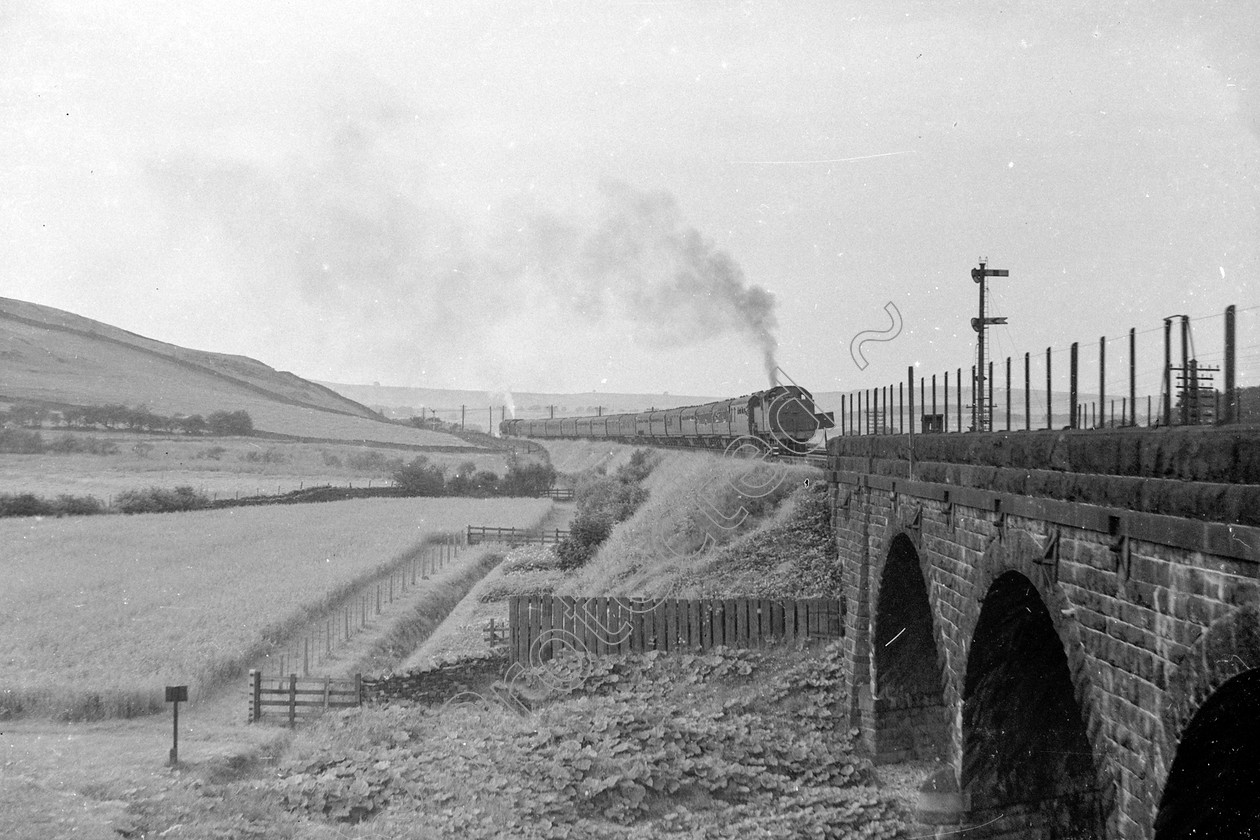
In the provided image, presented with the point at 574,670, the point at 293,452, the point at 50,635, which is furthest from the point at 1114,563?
the point at 293,452

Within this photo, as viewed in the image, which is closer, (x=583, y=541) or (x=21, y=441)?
(x=583, y=541)

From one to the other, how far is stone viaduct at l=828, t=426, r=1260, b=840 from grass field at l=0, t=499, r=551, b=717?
17096 mm

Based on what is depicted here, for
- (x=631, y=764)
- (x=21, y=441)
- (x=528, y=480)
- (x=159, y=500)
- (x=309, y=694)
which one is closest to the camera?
(x=631, y=764)

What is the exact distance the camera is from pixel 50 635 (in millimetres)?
24391

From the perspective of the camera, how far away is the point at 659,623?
1773 cm

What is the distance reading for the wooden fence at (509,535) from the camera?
38.7 metres

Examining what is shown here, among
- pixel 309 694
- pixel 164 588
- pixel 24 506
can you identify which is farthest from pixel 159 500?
pixel 309 694

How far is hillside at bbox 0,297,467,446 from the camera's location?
56.4 meters

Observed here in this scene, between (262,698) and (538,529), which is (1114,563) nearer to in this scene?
(262,698)

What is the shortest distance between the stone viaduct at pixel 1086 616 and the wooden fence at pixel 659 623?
3.29 m

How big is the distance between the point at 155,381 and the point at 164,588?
3919 centimetres

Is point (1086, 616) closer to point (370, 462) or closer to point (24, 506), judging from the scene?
point (24, 506)

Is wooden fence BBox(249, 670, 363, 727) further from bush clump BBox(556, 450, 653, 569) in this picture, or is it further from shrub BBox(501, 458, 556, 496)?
shrub BBox(501, 458, 556, 496)

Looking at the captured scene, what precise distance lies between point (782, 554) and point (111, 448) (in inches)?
1458
